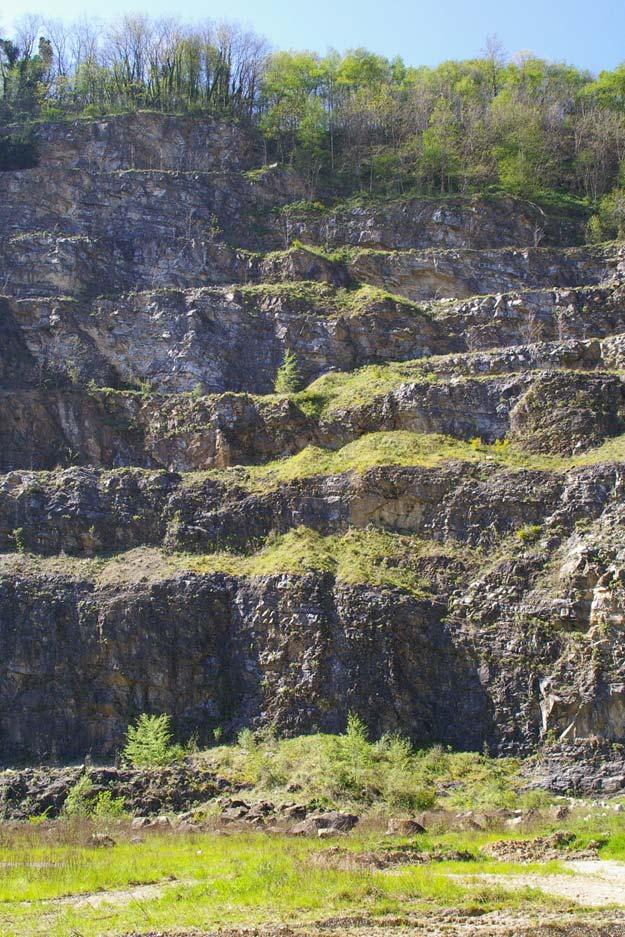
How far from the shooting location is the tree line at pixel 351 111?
57531mm

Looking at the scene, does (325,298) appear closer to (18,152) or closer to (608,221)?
(608,221)

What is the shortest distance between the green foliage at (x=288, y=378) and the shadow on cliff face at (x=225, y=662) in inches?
462

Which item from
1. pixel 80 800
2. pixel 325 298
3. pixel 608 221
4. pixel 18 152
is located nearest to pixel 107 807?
pixel 80 800

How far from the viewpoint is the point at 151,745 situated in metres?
29.9

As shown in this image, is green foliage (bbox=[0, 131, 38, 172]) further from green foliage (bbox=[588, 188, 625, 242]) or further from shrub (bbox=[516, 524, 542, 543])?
shrub (bbox=[516, 524, 542, 543])

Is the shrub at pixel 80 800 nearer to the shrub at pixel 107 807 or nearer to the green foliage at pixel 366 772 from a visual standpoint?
the shrub at pixel 107 807

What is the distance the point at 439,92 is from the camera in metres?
64.6

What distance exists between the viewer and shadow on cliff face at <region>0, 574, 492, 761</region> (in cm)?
3127

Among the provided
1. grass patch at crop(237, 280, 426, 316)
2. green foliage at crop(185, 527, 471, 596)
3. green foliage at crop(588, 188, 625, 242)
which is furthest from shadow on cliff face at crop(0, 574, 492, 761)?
green foliage at crop(588, 188, 625, 242)

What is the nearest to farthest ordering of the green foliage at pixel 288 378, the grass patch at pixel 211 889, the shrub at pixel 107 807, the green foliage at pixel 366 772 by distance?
1. the grass patch at pixel 211 889
2. the shrub at pixel 107 807
3. the green foliage at pixel 366 772
4. the green foliage at pixel 288 378

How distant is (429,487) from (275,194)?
25.9 meters

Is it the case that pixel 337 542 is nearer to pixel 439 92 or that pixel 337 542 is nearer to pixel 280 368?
pixel 280 368

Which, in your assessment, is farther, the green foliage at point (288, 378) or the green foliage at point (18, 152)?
the green foliage at point (18, 152)

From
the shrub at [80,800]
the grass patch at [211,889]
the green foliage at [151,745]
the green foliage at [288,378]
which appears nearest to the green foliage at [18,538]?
the green foliage at [151,745]
